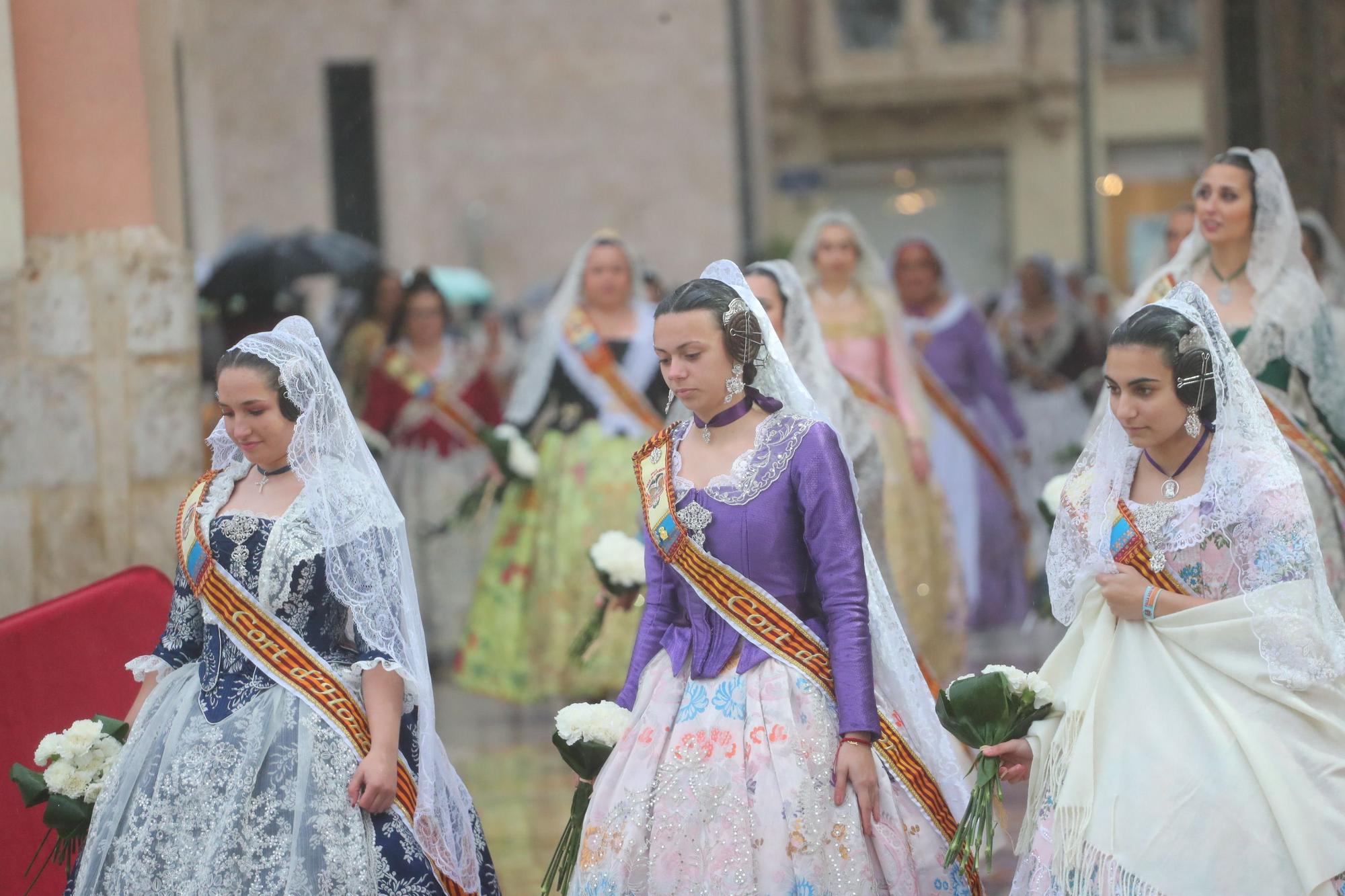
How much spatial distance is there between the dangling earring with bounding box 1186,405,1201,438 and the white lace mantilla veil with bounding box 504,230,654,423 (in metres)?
4.36

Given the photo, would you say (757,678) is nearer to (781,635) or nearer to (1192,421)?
(781,635)

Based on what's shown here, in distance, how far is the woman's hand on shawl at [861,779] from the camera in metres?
3.69

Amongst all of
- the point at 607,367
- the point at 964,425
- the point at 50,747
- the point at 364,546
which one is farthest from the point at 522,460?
the point at 50,747

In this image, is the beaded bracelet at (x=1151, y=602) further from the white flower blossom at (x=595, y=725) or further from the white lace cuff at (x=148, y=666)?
the white lace cuff at (x=148, y=666)

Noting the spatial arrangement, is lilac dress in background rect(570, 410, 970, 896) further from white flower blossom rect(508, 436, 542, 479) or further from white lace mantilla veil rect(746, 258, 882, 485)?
white flower blossom rect(508, 436, 542, 479)

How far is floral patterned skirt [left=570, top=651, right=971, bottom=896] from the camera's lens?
12.0ft

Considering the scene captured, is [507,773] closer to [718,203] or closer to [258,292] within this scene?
[258,292]

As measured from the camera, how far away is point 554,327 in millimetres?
7953

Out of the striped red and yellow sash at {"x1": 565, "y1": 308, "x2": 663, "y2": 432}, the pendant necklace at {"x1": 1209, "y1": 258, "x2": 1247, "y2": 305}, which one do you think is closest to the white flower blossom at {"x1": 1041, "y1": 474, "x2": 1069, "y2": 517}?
the pendant necklace at {"x1": 1209, "y1": 258, "x2": 1247, "y2": 305}

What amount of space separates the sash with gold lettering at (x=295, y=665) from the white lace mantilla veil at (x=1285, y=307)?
120 inches

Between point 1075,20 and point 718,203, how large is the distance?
10.4 meters

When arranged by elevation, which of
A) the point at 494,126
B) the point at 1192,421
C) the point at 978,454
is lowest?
the point at 978,454

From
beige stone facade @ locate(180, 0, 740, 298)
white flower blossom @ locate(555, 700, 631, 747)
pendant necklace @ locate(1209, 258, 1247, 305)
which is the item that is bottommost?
white flower blossom @ locate(555, 700, 631, 747)

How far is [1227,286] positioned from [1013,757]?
8.24ft
